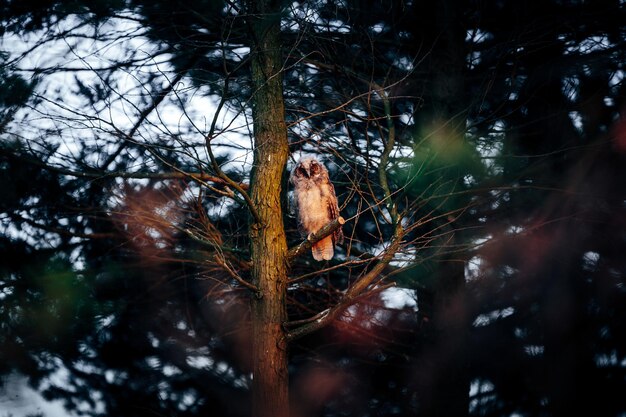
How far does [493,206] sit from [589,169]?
0.90 meters

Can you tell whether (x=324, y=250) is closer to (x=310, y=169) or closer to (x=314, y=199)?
(x=314, y=199)

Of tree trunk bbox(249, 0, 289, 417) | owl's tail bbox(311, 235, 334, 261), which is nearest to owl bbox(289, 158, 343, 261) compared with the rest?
owl's tail bbox(311, 235, 334, 261)

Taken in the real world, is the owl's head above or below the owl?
above

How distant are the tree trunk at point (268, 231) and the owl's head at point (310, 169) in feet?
1.93

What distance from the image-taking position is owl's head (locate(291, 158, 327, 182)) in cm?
425

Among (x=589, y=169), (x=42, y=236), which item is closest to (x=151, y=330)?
(x=42, y=236)

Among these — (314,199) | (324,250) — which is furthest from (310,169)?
(324,250)

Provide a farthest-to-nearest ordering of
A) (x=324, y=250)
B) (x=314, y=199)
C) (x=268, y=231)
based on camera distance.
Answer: (x=314, y=199), (x=324, y=250), (x=268, y=231)

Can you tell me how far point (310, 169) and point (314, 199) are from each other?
10.0 inches

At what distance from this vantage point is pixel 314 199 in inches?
166

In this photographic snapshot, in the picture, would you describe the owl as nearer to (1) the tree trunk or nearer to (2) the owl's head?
(2) the owl's head

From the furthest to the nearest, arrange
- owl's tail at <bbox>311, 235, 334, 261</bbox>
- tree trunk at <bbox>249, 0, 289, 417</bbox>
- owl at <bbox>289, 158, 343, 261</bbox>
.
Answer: owl at <bbox>289, 158, 343, 261</bbox>, owl's tail at <bbox>311, 235, 334, 261</bbox>, tree trunk at <bbox>249, 0, 289, 417</bbox>

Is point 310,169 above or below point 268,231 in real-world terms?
above

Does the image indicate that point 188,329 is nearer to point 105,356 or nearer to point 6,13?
point 105,356
